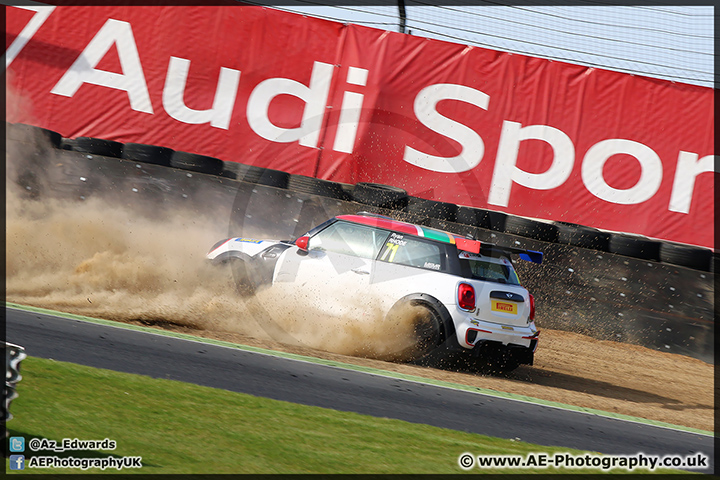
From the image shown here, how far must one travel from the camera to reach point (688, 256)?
34.1 feet

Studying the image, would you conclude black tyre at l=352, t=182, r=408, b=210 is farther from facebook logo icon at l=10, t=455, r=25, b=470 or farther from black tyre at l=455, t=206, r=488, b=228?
facebook logo icon at l=10, t=455, r=25, b=470

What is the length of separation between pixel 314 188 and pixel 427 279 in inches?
171

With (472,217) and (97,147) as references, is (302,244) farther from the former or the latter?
A: (97,147)

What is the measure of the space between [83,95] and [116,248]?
4.69 metres

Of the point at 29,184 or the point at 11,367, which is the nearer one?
the point at 11,367

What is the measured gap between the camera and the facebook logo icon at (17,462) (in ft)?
11.0

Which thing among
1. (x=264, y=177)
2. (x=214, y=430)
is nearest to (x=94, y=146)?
(x=264, y=177)

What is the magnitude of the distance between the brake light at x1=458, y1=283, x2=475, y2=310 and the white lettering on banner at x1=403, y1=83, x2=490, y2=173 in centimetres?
550

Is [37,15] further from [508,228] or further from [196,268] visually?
[508,228]

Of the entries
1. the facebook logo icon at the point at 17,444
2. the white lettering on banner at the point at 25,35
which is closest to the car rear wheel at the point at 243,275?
the facebook logo icon at the point at 17,444

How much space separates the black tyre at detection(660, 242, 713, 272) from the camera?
34.0 ft

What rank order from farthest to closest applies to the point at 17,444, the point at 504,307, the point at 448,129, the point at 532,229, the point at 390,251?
the point at 448,129 → the point at 532,229 → the point at 390,251 → the point at 504,307 → the point at 17,444

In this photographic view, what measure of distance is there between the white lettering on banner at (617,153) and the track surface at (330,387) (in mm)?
6287

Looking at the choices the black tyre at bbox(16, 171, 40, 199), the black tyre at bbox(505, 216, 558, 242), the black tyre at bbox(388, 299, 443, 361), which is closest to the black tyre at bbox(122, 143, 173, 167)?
the black tyre at bbox(16, 171, 40, 199)
